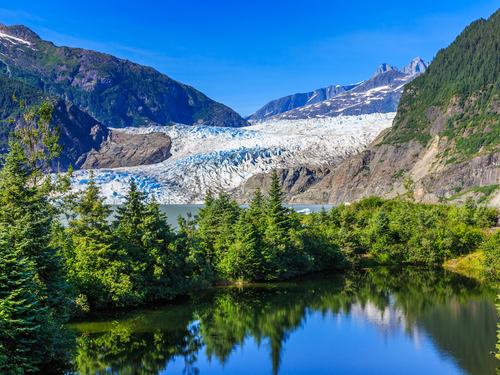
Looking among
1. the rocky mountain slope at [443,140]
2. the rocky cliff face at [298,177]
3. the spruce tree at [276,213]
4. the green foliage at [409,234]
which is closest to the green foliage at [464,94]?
the rocky mountain slope at [443,140]

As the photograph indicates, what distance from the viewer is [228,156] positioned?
163875mm

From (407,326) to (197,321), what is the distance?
15342 mm

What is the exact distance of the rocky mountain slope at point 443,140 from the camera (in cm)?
13012

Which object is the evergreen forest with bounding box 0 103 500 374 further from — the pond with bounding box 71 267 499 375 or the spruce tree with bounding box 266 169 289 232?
the pond with bounding box 71 267 499 375

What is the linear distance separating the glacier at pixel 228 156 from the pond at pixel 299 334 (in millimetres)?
106614

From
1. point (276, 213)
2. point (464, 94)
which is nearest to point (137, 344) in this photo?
point (276, 213)

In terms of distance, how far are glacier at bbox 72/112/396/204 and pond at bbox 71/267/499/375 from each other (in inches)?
4197

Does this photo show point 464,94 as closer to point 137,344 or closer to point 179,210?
point 179,210

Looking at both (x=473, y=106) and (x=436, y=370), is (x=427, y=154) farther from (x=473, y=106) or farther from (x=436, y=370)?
(x=436, y=370)

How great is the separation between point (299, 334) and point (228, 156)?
13907cm

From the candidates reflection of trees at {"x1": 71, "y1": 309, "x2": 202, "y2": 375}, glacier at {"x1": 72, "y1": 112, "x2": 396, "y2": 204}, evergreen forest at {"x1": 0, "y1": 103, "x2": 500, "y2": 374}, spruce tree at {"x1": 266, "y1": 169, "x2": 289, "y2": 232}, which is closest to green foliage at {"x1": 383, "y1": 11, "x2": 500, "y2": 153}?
glacier at {"x1": 72, "y1": 112, "x2": 396, "y2": 204}

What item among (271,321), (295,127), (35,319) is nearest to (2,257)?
(35,319)

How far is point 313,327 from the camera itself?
28.8 meters

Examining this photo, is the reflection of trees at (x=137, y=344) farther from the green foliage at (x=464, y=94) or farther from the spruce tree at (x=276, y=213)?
the green foliage at (x=464, y=94)
